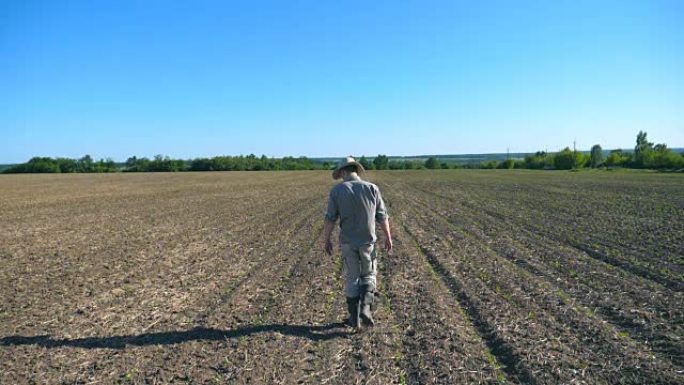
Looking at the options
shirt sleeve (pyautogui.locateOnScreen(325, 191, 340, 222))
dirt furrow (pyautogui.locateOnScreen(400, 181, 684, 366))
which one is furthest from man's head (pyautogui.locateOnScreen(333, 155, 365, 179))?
dirt furrow (pyautogui.locateOnScreen(400, 181, 684, 366))

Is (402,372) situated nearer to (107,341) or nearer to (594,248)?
(107,341)

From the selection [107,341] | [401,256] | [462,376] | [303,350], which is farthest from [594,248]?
[107,341]

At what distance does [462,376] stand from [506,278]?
13.4ft

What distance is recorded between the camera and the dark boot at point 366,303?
18.7 feet

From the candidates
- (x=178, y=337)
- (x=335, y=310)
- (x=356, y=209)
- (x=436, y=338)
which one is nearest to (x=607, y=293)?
(x=436, y=338)

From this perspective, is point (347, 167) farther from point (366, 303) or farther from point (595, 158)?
point (595, 158)

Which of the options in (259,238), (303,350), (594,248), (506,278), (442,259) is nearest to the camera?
(303,350)

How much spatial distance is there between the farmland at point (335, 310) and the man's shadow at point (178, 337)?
0.03m

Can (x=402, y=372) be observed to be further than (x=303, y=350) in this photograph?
No

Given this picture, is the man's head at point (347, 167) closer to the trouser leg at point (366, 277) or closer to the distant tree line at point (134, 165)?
the trouser leg at point (366, 277)

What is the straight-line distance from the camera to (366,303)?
19.0 ft

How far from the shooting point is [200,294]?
7.55m

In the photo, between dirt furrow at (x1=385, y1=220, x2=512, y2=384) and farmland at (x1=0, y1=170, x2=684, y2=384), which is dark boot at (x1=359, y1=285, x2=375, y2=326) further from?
dirt furrow at (x1=385, y1=220, x2=512, y2=384)

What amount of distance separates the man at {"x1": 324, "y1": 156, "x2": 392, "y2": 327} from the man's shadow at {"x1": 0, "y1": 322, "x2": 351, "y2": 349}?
491 millimetres
